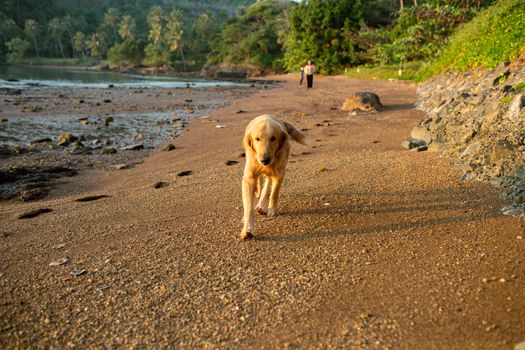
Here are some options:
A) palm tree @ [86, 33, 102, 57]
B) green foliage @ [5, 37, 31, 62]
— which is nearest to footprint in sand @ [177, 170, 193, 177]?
green foliage @ [5, 37, 31, 62]

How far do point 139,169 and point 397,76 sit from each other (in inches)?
1129

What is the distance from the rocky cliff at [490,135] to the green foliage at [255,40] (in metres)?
62.9

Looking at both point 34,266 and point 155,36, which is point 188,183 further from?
point 155,36

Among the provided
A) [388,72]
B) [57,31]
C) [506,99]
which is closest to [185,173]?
[506,99]

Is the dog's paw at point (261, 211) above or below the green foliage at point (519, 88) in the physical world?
below

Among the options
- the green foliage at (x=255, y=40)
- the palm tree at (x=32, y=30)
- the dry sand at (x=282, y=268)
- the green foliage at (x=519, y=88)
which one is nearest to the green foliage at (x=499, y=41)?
the green foliage at (x=519, y=88)

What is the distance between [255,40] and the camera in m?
76.1

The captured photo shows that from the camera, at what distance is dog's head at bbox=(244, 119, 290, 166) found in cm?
455

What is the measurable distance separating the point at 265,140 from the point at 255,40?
76282mm

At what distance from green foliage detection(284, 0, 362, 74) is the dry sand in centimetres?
4638

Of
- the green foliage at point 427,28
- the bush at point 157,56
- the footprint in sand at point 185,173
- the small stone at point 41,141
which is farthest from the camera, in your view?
Answer: the bush at point 157,56

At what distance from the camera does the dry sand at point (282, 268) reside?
113 inches

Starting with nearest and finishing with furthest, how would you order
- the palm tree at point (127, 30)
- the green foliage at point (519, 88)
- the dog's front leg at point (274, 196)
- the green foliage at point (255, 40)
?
the dog's front leg at point (274, 196) → the green foliage at point (519, 88) → the green foliage at point (255, 40) → the palm tree at point (127, 30)

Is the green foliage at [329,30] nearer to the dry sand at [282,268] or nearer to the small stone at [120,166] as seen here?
the small stone at [120,166]
